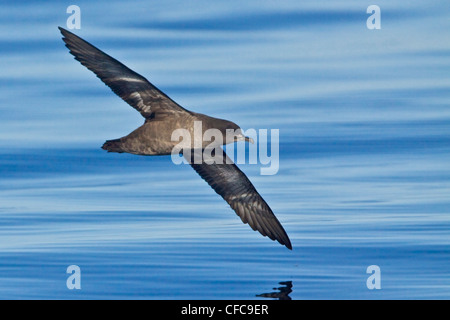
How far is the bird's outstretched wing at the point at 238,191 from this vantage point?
12852 mm

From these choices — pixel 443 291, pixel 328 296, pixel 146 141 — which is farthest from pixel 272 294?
pixel 146 141

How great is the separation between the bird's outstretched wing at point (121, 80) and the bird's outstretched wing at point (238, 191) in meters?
1.00

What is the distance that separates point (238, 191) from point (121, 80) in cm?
216

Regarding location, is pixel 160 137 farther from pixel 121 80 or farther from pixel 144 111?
pixel 121 80

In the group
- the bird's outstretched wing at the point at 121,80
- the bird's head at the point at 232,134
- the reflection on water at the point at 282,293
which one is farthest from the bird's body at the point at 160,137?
the reflection on water at the point at 282,293

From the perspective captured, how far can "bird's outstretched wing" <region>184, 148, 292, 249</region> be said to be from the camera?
12852 mm

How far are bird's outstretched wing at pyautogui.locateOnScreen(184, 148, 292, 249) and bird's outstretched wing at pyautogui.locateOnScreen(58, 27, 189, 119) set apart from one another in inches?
39.5

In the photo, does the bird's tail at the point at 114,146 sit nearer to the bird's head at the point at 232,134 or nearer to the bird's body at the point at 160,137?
the bird's body at the point at 160,137

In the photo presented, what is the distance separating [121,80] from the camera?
39.6 feet

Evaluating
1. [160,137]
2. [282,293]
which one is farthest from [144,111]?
[282,293]

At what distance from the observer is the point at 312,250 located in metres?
12.5

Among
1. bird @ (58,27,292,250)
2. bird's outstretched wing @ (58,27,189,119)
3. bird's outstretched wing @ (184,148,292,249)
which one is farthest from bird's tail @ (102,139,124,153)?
bird's outstretched wing @ (184,148,292,249)

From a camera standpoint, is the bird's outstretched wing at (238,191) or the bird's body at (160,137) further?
the bird's outstretched wing at (238,191)

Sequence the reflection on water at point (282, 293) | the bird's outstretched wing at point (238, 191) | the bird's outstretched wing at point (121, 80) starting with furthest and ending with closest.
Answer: the bird's outstretched wing at point (238, 191)
the bird's outstretched wing at point (121, 80)
the reflection on water at point (282, 293)
